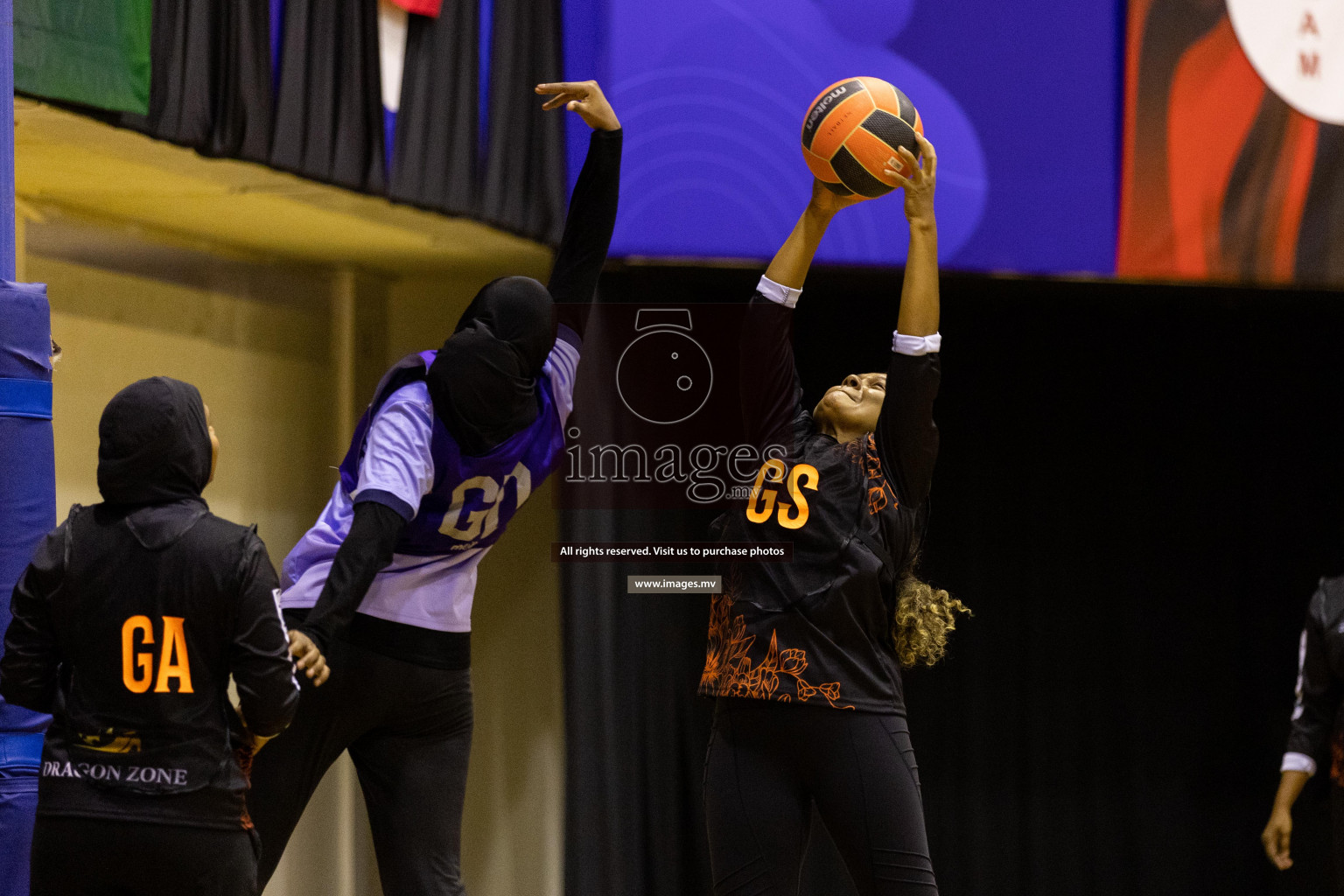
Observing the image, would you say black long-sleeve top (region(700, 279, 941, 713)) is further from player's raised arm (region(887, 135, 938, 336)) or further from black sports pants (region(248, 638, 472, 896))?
black sports pants (region(248, 638, 472, 896))

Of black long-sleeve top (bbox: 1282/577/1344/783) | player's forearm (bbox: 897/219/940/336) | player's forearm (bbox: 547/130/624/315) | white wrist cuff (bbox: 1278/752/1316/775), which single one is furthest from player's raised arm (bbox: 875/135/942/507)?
white wrist cuff (bbox: 1278/752/1316/775)

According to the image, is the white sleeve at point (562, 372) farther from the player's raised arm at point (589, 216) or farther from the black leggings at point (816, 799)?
the black leggings at point (816, 799)

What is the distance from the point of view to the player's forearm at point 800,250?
9.16 ft

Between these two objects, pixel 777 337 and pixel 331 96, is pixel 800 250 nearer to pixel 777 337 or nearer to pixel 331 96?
pixel 777 337

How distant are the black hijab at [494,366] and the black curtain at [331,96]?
3.07ft

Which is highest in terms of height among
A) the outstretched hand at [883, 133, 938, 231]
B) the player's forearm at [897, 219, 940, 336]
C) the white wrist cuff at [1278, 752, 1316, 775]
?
the outstretched hand at [883, 133, 938, 231]

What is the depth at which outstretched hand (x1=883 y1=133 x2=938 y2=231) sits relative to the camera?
2572 mm

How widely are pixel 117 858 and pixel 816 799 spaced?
1264 millimetres

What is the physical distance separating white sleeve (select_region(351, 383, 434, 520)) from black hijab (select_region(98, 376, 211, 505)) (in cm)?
32

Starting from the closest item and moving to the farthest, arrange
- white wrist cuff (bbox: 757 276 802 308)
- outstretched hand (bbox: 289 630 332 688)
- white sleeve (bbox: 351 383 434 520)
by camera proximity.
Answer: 1. outstretched hand (bbox: 289 630 332 688)
2. white sleeve (bbox: 351 383 434 520)
3. white wrist cuff (bbox: 757 276 802 308)

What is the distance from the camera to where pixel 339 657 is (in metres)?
2.32

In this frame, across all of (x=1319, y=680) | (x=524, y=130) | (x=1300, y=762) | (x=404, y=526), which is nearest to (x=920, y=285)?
(x=404, y=526)

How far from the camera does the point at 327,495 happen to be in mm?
4555

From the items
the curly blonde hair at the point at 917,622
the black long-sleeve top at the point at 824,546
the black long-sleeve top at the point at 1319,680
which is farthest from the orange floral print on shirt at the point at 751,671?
the black long-sleeve top at the point at 1319,680
